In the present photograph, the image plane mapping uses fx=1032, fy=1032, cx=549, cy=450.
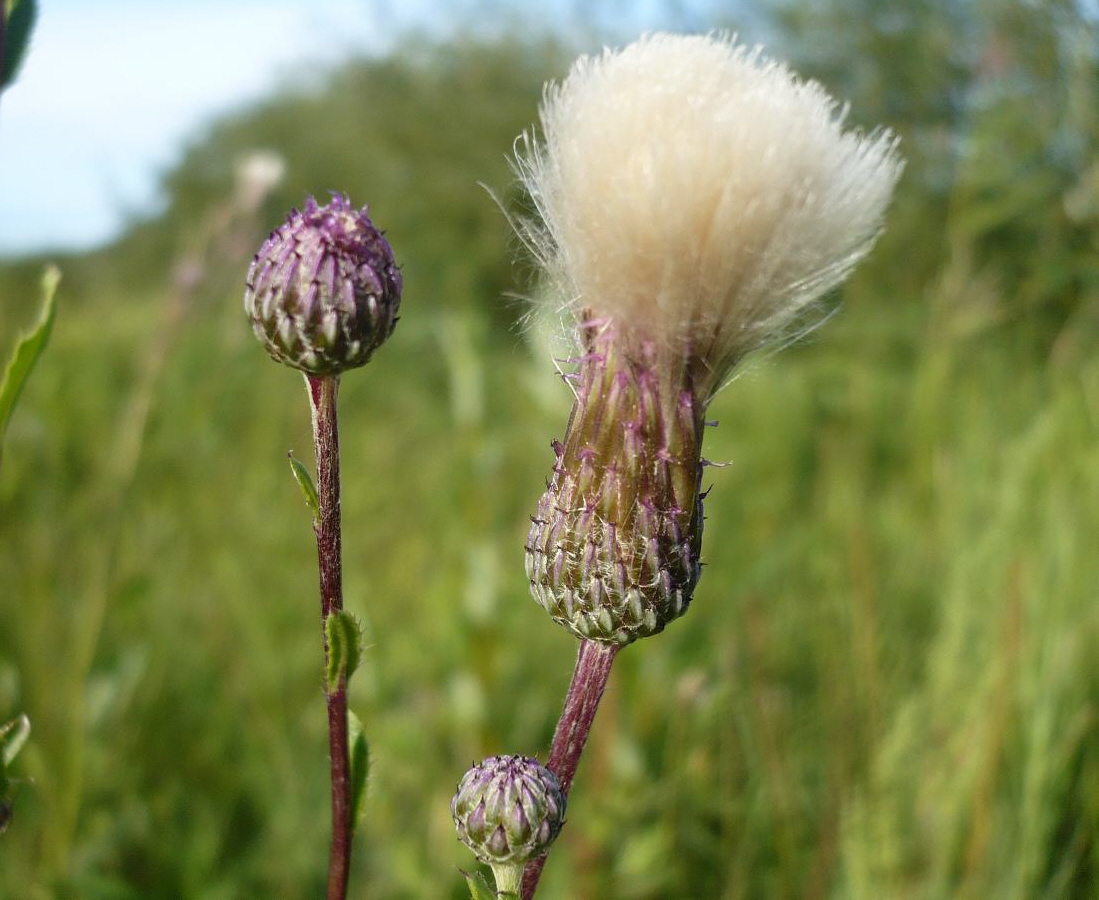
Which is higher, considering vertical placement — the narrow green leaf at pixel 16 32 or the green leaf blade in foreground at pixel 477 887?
the narrow green leaf at pixel 16 32

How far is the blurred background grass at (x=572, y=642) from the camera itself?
2.02 metres

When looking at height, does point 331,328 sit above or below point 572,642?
below

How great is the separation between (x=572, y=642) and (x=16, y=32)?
250cm

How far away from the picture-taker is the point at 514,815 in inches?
30.5

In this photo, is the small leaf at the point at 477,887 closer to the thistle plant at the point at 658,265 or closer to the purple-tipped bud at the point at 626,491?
the thistle plant at the point at 658,265

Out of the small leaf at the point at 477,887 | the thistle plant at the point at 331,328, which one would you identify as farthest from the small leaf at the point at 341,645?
the small leaf at the point at 477,887

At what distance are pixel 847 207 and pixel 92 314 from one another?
6.43 meters

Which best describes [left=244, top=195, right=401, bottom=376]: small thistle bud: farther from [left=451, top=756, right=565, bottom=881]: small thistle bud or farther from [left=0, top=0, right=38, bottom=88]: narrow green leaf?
[left=451, top=756, right=565, bottom=881]: small thistle bud

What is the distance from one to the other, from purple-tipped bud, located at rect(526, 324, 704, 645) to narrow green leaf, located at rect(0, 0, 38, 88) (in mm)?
488

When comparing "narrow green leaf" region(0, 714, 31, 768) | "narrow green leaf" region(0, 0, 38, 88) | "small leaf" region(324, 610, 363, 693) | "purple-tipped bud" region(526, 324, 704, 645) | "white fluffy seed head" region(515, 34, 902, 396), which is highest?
"white fluffy seed head" region(515, 34, 902, 396)

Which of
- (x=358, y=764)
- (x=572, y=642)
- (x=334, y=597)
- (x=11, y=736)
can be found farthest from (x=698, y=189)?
(x=572, y=642)

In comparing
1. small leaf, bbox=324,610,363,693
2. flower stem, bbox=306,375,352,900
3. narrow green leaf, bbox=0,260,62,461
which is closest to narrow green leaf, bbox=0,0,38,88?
narrow green leaf, bbox=0,260,62,461

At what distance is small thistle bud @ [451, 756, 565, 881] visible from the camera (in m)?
0.77

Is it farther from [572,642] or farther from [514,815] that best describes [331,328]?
[572,642]
